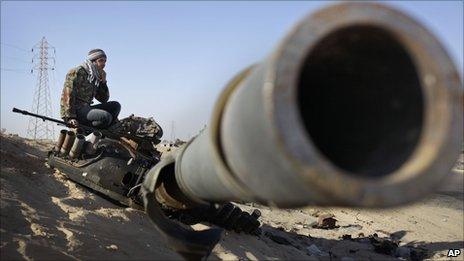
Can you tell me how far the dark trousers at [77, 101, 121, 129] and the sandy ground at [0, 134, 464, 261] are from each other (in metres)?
0.84

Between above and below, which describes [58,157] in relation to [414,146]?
below

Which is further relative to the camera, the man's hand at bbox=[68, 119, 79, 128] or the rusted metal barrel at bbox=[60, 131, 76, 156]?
the man's hand at bbox=[68, 119, 79, 128]

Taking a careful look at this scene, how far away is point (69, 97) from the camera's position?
6887mm

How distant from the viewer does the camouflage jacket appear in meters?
6.82

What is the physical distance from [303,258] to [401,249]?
7.98 feet

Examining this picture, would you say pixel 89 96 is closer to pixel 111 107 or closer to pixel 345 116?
pixel 111 107

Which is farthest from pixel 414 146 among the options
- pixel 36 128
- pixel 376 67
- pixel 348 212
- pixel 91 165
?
pixel 36 128

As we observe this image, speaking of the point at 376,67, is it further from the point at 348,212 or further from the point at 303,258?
the point at 348,212

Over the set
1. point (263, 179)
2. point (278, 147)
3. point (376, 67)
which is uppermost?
point (376, 67)

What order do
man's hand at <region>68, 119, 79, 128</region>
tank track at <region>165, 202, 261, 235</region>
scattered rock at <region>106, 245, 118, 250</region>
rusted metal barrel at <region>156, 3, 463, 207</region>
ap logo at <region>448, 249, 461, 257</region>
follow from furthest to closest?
ap logo at <region>448, 249, 461, 257</region> < man's hand at <region>68, 119, 79, 128</region> < tank track at <region>165, 202, 261, 235</region> < scattered rock at <region>106, 245, 118, 250</region> < rusted metal barrel at <region>156, 3, 463, 207</region>

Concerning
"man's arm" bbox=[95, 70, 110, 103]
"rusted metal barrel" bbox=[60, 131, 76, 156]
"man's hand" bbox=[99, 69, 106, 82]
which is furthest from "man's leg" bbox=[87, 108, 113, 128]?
"man's hand" bbox=[99, 69, 106, 82]

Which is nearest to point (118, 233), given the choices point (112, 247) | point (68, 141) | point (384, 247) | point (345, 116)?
point (112, 247)

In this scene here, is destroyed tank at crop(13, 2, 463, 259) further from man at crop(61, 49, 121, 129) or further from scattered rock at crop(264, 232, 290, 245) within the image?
scattered rock at crop(264, 232, 290, 245)

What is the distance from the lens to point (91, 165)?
6066mm
